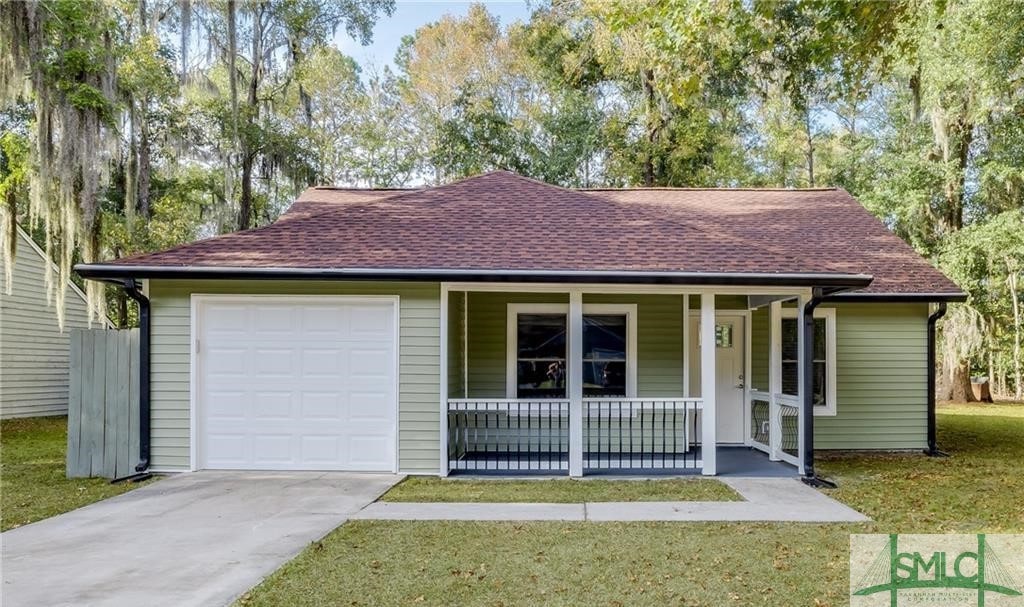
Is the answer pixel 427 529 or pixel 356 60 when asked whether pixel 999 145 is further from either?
pixel 356 60

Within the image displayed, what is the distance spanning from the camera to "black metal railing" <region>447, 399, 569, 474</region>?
8.56 meters

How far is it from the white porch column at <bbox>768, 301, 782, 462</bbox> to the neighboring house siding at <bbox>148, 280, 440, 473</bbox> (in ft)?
14.1

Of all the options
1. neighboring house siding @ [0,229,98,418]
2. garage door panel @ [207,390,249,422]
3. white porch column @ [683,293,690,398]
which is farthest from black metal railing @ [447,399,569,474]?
neighboring house siding @ [0,229,98,418]

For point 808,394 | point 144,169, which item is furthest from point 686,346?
point 144,169

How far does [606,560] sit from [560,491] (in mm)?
2471

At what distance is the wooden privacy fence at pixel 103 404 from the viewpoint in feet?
27.0

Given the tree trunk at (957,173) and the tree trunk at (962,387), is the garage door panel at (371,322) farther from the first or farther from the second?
the tree trunk at (962,387)

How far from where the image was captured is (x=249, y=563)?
499 centimetres

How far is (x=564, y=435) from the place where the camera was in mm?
10000

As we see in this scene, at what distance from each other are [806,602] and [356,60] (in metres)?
24.1

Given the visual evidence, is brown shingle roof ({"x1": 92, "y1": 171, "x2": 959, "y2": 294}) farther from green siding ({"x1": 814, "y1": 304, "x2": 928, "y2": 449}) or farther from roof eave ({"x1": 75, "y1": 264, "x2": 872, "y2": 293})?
green siding ({"x1": 814, "y1": 304, "x2": 928, "y2": 449})

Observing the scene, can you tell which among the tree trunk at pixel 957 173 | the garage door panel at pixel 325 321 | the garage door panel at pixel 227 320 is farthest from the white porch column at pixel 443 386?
the tree trunk at pixel 957 173

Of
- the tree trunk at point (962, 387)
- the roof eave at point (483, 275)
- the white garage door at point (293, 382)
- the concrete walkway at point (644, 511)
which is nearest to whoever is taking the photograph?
the concrete walkway at point (644, 511)

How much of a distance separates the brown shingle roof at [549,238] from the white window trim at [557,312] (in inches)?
44.4
